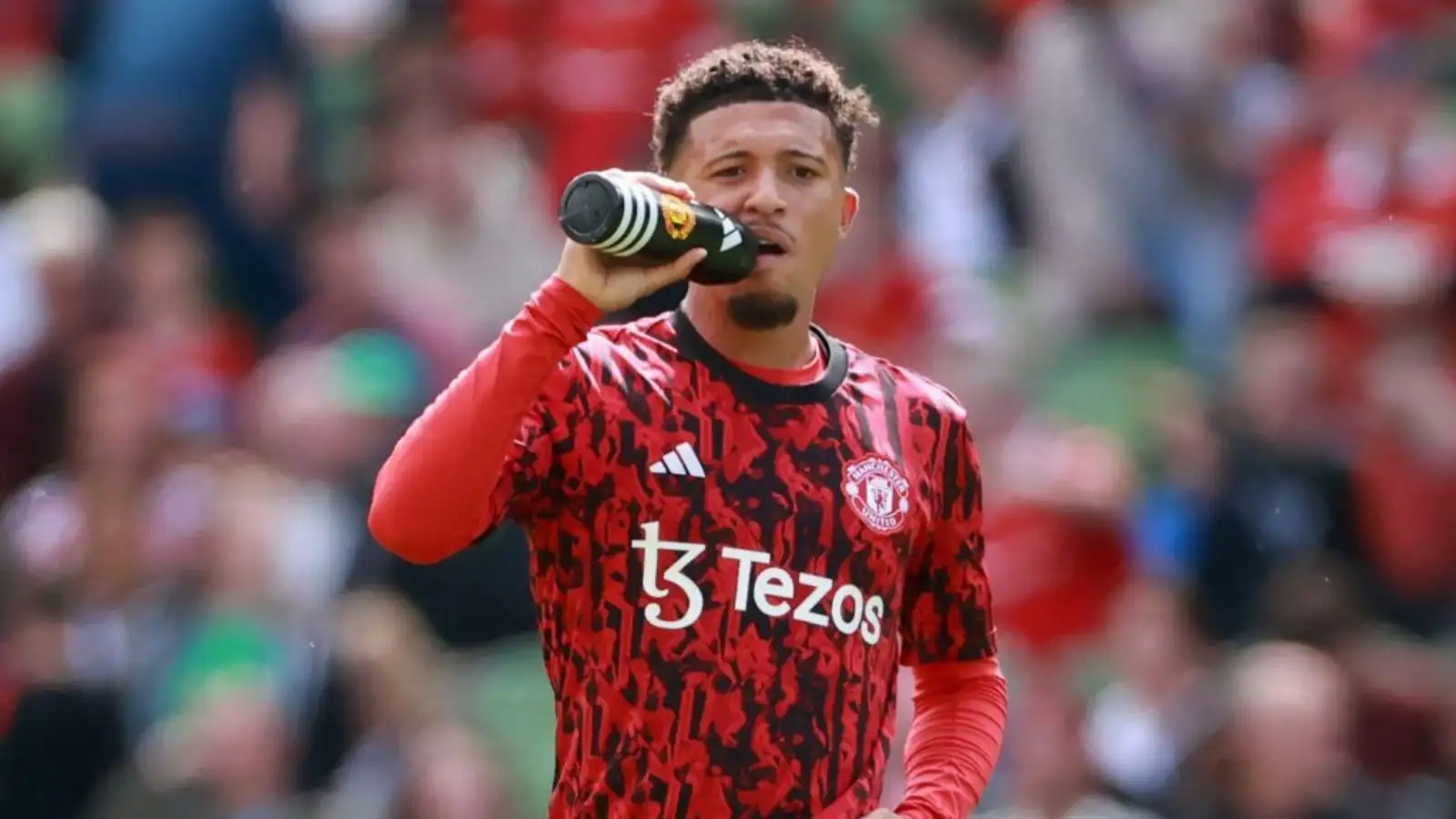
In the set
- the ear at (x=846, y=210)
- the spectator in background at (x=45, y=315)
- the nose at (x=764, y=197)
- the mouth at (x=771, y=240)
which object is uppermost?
the spectator in background at (x=45, y=315)

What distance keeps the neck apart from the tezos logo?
358 millimetres

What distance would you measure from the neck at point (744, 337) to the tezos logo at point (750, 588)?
358mm

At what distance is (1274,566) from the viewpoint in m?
6.73

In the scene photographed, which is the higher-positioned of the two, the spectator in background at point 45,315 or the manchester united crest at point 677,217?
the spectator in background at point 45,315

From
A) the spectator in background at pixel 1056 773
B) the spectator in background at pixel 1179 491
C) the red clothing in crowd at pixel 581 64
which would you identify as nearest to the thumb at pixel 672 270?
the spectator in background at pixel 1056 773

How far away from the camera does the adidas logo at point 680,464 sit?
3459 millimetres

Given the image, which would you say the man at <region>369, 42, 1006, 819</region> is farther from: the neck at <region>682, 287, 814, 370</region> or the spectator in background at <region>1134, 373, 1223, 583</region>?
the spectator in background at <region>1134, 373, 1223, 583</region>

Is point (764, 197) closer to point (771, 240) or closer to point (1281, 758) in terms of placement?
point (771, 240)

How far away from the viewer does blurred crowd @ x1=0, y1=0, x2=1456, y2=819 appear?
21.7ft

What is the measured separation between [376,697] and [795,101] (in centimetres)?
354

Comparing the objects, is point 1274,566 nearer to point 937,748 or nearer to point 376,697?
point 376,697

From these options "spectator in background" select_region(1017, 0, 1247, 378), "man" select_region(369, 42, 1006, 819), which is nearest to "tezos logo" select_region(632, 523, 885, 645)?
"man" select_region(369, 42, 1006, 819)

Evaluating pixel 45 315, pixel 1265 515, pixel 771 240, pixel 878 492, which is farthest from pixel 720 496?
pixel 45 315

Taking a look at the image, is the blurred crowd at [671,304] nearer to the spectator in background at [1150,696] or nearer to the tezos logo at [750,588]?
the spectator in background at [1150,696]
